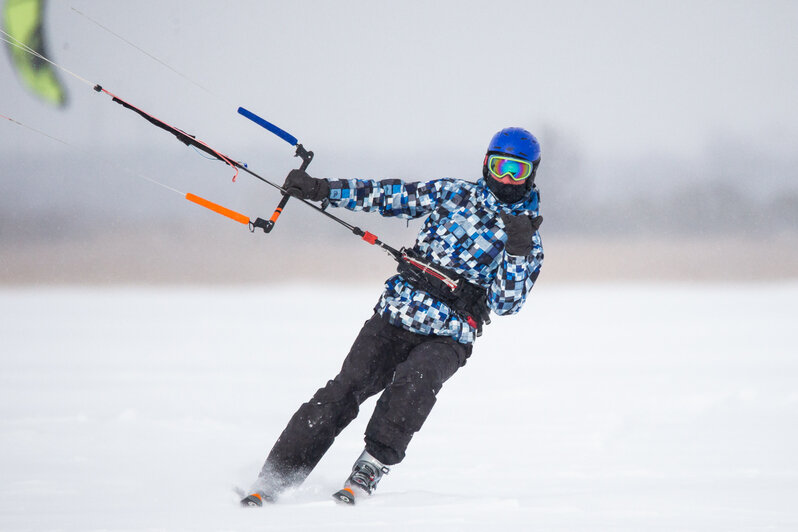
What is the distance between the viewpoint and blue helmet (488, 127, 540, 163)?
2707mm

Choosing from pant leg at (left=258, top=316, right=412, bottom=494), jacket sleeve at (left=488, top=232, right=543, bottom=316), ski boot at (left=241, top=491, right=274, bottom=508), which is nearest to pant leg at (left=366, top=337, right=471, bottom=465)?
pant leg at (left=258, top=316, right=412, bottom=494)

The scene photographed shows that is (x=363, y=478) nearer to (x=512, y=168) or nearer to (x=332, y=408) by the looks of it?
(x=332, y=408)

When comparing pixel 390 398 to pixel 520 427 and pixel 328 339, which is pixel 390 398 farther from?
pixel 328 339

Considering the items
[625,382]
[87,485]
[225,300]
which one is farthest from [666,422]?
[225,300]

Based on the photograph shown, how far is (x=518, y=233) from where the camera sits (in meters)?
2.50

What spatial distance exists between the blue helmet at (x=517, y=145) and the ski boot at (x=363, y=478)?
1.13m

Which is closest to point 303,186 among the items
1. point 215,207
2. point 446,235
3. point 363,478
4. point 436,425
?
point 215,207

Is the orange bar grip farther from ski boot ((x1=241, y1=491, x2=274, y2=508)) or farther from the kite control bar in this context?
ski boot ((x1=241, y1=491, x2=274, y2=508))

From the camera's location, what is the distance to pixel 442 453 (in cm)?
366

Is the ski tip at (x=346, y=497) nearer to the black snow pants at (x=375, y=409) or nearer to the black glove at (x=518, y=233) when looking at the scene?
the black snow pants at (x=375, y=409)

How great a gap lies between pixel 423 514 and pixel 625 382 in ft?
11.3

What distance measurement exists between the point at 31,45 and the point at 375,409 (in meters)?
2.18

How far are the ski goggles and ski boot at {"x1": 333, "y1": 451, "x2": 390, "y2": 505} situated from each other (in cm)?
105

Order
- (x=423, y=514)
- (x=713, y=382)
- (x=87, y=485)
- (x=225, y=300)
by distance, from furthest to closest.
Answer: (x=225, y=300) → (x=713, y=382) → (x=87, y=485) → (x=423, y=514)
